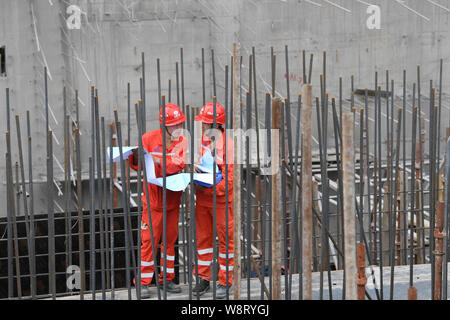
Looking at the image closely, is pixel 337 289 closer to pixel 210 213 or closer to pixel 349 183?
pixel 210 213

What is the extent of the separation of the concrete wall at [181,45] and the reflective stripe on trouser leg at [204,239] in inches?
183

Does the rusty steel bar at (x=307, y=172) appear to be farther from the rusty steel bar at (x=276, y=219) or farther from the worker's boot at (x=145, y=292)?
the worker's boot at (x=145, y=292)

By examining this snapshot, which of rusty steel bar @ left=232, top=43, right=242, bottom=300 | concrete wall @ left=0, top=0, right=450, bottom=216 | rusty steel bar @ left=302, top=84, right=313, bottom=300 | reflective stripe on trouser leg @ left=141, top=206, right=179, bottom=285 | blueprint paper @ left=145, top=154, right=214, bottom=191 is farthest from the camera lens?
concrete wall @ left=0, top=0, right=450, bottom=216

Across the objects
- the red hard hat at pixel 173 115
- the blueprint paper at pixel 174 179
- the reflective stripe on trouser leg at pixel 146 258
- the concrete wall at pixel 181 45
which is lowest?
the reflective stripe on trouser leg at pixel 146 258

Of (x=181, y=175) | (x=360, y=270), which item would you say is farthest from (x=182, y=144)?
(x=360, y=270)

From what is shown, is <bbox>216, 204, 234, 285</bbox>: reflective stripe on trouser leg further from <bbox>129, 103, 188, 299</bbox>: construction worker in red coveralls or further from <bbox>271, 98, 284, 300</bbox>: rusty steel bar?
<bbox>271, 98, 284, 300</bbox>: rusty steel bar

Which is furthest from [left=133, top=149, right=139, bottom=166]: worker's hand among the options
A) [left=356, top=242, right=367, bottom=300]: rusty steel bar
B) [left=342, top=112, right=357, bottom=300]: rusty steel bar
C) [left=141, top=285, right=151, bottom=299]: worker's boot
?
[left=342, top=112, right=357, bottom=300]: rusty steel bar

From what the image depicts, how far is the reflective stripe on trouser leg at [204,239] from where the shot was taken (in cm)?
544

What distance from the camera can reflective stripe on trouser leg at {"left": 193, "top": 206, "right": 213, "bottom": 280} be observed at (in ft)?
17.9

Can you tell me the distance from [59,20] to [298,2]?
334cm

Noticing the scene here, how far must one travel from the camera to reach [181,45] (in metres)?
9.96

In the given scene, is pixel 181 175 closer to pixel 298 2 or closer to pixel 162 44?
pixel 162 44

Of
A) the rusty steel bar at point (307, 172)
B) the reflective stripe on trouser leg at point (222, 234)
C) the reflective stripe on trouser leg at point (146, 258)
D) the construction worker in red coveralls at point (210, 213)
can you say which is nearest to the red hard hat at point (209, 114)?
the construction worker in red coveralls at point (210, 213)

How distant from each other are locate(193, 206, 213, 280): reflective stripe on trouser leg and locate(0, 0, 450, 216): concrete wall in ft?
15.2
